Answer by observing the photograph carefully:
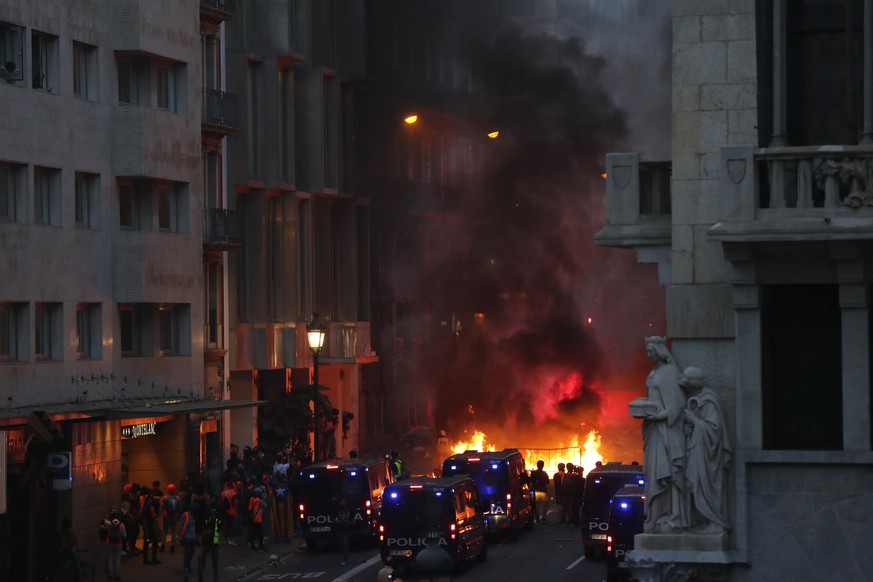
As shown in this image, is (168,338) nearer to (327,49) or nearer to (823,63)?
(327,49)

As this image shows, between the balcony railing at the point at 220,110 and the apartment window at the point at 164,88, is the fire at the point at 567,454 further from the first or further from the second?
the apartment window at the point at 164,88

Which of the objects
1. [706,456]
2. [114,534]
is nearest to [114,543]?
[114,534]

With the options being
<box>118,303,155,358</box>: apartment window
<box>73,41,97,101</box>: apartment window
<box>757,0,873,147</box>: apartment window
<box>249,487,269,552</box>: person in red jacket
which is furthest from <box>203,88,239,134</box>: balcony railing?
<box>757,0,873,147</box>: apartment window

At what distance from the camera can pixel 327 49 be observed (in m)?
56.1

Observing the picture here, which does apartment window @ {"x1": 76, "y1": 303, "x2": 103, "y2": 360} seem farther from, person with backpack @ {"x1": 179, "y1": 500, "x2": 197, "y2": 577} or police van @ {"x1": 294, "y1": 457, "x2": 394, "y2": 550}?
person with backpack @ {"x1": 179, "y1": 500, "x2": 197, "y2": 577}

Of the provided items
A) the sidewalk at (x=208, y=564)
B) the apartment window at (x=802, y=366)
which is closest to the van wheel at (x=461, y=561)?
the sidewalk at (x=208, y=564)

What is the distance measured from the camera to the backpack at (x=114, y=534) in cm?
3253

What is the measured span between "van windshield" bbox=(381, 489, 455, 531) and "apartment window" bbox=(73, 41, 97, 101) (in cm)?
1112

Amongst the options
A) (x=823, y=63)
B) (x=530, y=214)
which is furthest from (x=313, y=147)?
(x=823, y=63)

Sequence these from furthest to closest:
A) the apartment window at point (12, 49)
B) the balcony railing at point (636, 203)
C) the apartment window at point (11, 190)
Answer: the apartment window at point (11, 190) < the apartment window at point (12, 49) < the balcony railing at point (636, 203)

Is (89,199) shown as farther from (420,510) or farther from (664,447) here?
(664,447)

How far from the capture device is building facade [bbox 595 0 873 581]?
16.0 metres

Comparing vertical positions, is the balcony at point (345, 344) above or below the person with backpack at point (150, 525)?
above

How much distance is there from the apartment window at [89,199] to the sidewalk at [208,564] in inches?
273
